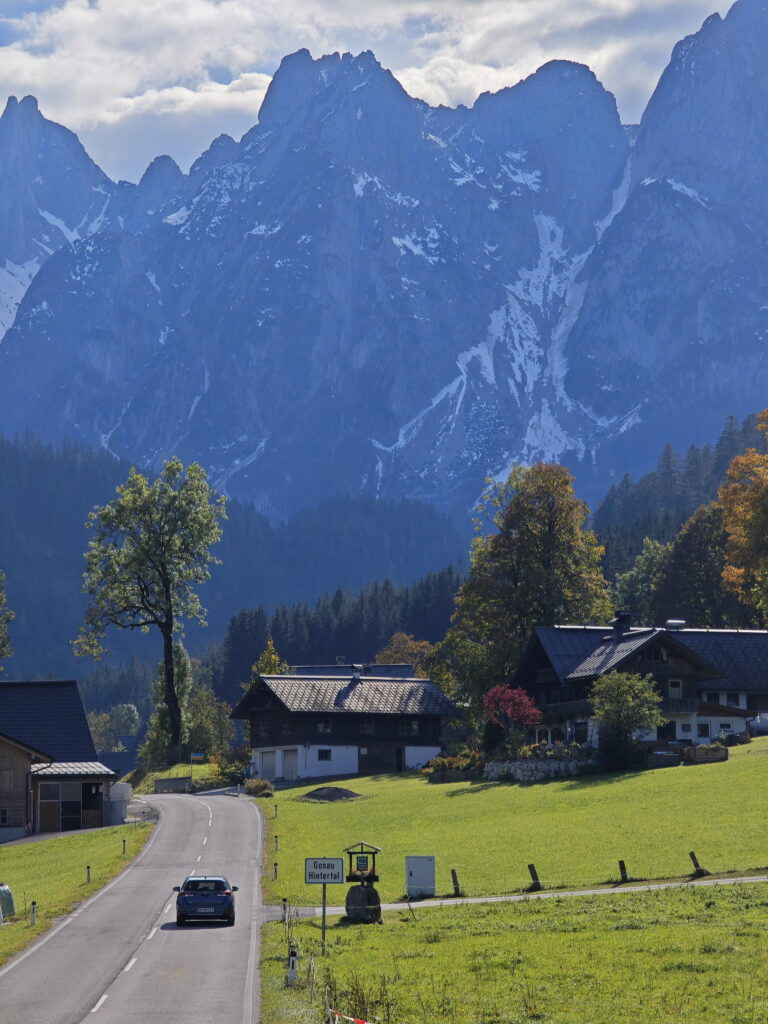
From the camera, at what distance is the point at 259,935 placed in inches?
1494

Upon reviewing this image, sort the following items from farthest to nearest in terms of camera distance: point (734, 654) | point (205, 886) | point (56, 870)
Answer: point (734, 654)
point (56, 870)
point (205, 886)

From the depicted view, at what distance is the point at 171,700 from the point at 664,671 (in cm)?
3534

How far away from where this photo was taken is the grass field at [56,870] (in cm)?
4125

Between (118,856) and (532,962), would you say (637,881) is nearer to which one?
(532,962)

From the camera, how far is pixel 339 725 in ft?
349

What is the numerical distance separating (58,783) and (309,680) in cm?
3113

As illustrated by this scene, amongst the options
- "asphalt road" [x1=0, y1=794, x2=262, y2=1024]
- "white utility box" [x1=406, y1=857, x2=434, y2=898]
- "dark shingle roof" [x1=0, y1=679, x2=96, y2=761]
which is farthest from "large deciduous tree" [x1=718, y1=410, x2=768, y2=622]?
"white utility box" [x1=406, y1=857, x2=434, y2=898]

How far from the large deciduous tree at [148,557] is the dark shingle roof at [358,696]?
9311 mm

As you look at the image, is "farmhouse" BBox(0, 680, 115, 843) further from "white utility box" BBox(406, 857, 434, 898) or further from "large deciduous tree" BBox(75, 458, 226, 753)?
"white utility box" BBox(406, 857, 434, 898)

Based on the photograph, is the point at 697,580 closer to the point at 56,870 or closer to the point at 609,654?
the point at 609,654

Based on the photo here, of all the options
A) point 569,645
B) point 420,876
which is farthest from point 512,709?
point 420,876

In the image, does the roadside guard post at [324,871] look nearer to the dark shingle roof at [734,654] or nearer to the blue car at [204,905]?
the blue car at [204,905]

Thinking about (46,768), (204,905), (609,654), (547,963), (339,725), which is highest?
(609,654)

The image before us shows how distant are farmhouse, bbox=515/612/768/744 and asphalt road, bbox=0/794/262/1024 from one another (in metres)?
40.8
